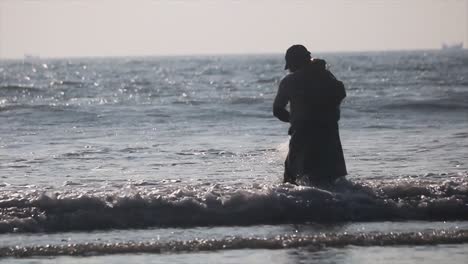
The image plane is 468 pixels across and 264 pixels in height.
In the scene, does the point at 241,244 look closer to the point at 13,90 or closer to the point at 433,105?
the point at 433,105

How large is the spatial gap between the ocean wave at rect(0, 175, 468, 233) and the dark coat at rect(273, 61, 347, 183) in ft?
0.75

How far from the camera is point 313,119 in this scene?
32.9 ft

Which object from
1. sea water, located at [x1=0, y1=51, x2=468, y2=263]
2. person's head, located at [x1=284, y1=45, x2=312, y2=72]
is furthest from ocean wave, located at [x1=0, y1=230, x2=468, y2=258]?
person's head, located at [x1=284, y1=45, x2=312, y2=72]

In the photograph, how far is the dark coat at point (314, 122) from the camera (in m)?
10.0

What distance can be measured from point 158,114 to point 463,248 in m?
17.0

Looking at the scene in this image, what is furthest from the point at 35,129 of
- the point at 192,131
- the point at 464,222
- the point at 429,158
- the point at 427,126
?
the point at 464,222

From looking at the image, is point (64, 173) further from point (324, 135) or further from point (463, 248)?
point (463, 248)

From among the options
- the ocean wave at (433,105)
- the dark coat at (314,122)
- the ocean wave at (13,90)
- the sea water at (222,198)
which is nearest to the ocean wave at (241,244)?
the sea water at (222,198)

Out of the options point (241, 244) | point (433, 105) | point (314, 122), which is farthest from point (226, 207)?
point (433, 105)

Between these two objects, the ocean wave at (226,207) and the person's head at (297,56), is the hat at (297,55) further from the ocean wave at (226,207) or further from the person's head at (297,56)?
the ocean wave at (226,207)

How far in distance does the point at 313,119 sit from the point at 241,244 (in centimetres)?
212

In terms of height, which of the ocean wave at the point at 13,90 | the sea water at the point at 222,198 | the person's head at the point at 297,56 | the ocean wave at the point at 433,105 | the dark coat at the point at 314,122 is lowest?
the ocean wave at the point at 13,90

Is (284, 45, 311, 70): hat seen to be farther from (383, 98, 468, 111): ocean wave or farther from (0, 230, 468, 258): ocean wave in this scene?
(383, 98, 468, 111): ocean wave

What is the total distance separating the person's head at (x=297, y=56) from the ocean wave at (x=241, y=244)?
2276 mm
